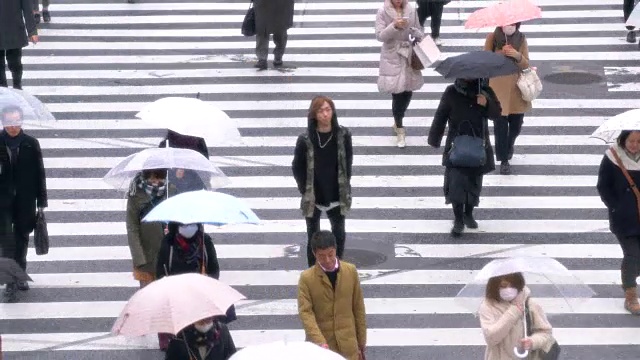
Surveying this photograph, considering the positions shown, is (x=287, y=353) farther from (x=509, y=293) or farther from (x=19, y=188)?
(x=19, y=188)

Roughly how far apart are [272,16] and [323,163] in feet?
18.8

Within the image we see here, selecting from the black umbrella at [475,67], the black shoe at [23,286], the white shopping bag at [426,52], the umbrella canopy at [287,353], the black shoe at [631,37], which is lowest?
the black shoe at [23,286]

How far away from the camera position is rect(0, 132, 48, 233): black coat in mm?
11484

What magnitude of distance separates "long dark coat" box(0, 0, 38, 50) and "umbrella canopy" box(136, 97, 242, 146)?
523 cm

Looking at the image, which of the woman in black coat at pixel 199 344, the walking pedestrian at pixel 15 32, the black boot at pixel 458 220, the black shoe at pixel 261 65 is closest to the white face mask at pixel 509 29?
the black boot at pixel 458 220

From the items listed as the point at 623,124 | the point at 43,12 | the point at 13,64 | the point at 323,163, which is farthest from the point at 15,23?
the point at 623,124

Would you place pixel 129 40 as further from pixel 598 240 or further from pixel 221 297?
pixel 221 297

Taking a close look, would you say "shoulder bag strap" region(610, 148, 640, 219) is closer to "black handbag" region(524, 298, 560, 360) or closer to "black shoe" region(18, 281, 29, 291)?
"black handbag" region(524, 298, 560, 360)

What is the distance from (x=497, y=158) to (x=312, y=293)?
5.81 m

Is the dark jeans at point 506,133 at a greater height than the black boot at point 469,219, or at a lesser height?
greater

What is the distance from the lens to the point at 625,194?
36.0 feet

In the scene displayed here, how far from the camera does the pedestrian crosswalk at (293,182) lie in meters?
11.2

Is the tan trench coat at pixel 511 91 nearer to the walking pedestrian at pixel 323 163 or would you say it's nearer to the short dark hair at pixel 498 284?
A: the walking pedestrian at pixel 323 163

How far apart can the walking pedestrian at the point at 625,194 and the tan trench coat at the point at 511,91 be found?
2981 mm
